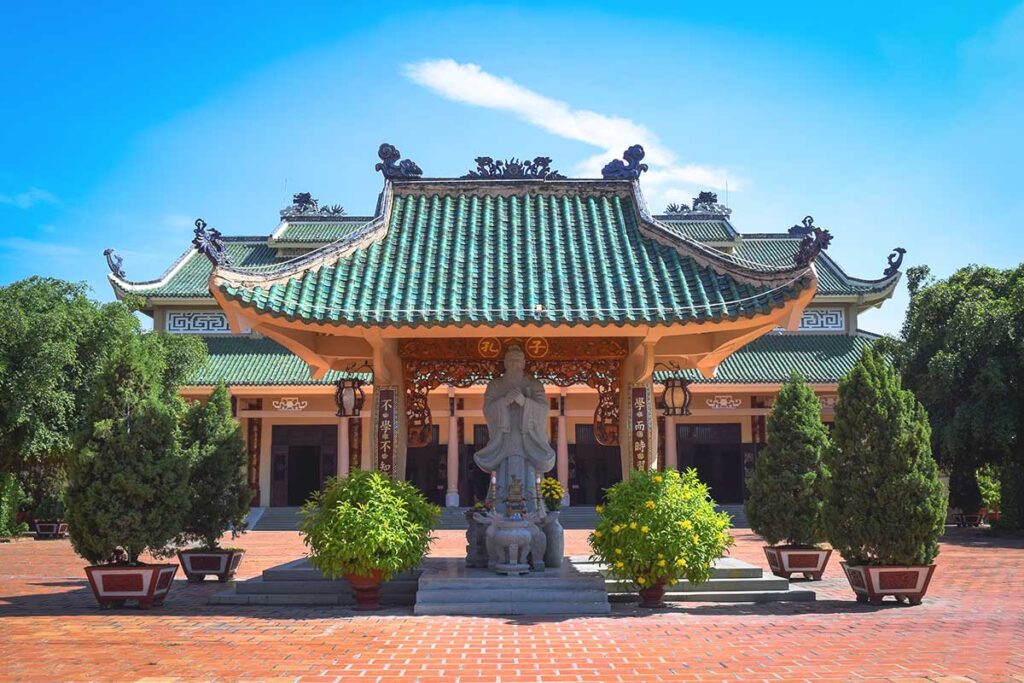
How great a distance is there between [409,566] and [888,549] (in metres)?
5.28

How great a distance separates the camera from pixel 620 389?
10898 millimetres

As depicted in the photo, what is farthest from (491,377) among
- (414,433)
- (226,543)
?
(226,543)

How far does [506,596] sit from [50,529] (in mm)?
19085

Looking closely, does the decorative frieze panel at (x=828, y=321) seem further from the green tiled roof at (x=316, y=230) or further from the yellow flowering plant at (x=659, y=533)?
the yellow flowering plant at (x=659, y=533)

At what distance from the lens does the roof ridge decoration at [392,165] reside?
1202 centimetres

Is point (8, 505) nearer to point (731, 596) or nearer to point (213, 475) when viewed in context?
point (213, 475)

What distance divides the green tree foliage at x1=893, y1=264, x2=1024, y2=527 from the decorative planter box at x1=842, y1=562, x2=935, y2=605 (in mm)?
12900

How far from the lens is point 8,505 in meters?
21.2

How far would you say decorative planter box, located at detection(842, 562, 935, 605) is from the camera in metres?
9.47

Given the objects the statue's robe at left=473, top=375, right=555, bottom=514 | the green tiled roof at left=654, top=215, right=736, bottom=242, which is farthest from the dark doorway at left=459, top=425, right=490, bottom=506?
the statue's robe at left=473, top=375, right=555, bottom=514

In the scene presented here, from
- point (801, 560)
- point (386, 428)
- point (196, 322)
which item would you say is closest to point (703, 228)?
point (196, 322)

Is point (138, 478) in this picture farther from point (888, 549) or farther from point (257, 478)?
point (257, 478)

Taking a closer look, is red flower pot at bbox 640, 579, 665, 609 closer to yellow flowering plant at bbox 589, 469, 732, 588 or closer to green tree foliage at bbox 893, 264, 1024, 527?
yellow flowering plant at bbox 589, 469, 732, 588

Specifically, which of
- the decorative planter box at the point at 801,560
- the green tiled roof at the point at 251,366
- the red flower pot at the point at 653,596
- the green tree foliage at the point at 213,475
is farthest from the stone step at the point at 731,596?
the green tiled roof at the point at 251,366
